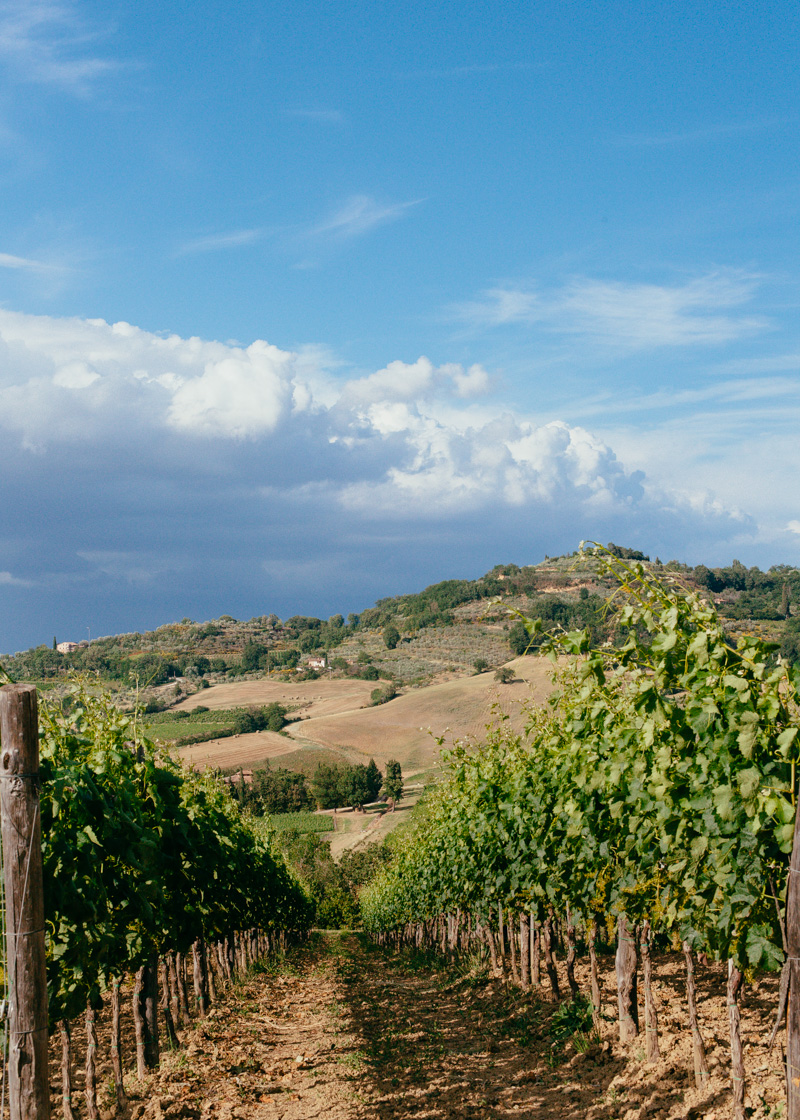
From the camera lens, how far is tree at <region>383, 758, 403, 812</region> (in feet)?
228

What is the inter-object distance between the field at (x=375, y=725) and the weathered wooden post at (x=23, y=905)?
63474mm

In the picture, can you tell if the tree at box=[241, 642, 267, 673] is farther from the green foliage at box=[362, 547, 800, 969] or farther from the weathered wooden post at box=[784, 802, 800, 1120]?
the weathered wooden post at box=[784, 802, 800, 1120]

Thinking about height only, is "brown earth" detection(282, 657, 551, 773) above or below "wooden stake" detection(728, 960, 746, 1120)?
below

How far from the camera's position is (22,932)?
3.27m

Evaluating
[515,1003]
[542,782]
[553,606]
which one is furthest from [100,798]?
[553,606]

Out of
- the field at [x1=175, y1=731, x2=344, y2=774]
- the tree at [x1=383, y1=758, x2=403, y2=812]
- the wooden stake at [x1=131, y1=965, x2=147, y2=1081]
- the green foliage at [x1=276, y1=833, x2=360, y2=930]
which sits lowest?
the green foliage at [x1=276, y1=833, x2=360, y2=930]

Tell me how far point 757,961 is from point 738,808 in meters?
0.86

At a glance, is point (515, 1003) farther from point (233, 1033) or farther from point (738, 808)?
point (738, 808)

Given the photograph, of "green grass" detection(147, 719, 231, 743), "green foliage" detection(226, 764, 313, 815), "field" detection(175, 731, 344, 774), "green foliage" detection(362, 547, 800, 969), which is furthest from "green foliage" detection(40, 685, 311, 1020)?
"green grass" detection(147, 719, 231, 743)

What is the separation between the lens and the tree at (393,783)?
228 ft

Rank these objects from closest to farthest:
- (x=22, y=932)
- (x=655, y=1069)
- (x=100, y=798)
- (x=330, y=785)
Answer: (x=22, y=932) → (x=100, y=798) → (x=655, y=1069) → (x=330, y=785)

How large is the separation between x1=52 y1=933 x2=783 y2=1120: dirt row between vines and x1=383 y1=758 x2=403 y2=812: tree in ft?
192

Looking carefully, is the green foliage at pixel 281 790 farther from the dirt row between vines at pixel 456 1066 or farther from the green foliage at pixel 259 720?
the dirt row between vines at pixel 456 1066

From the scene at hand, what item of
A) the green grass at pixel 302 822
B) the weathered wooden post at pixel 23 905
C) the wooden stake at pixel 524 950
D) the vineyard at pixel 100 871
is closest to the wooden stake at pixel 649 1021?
the vineyard at pixel 100 871
